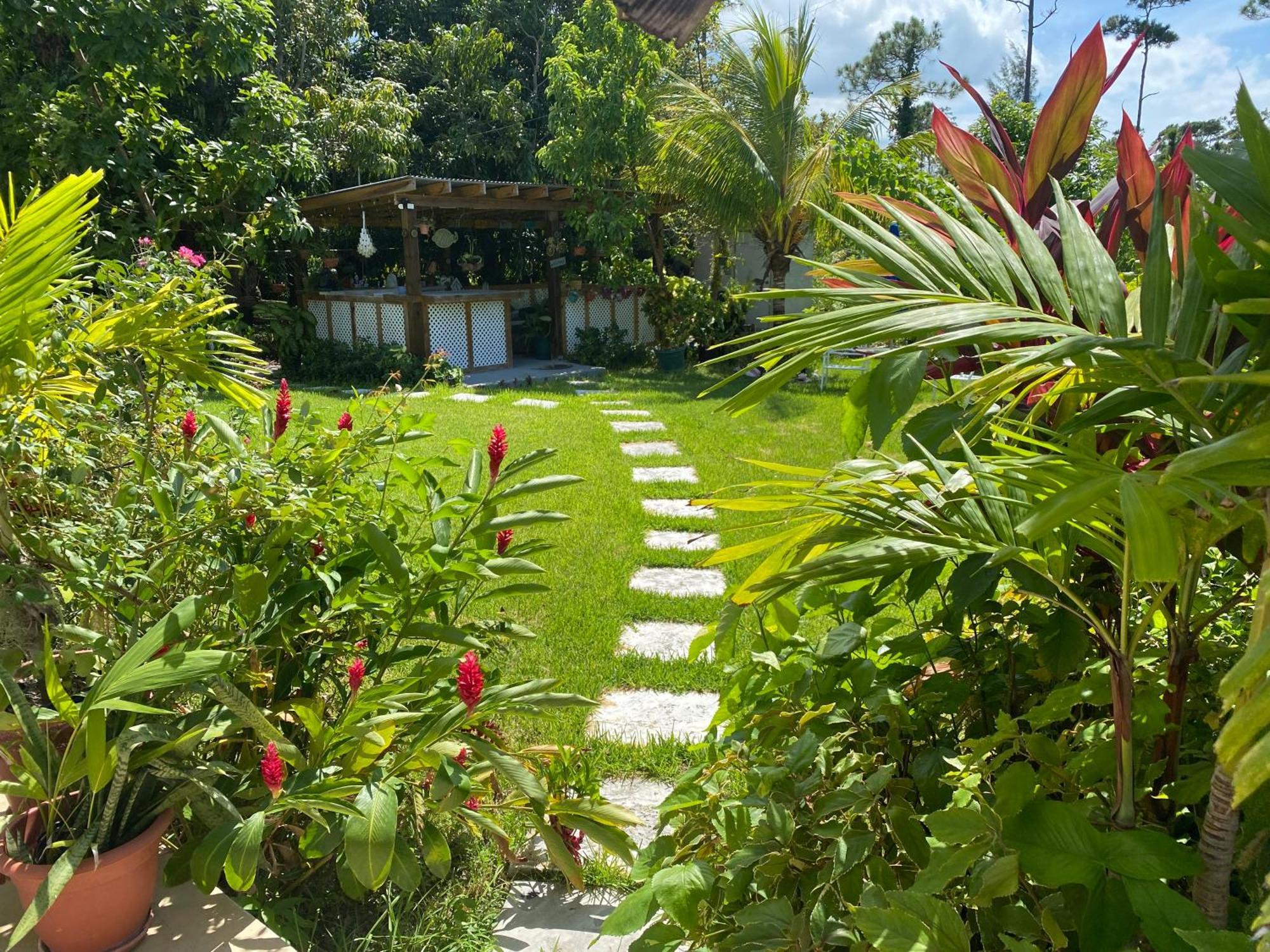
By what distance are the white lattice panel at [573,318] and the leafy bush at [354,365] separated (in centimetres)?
270

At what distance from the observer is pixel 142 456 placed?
1.88m

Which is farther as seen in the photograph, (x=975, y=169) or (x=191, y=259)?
(x=191, y=259)

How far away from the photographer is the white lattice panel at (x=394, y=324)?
12766 mm

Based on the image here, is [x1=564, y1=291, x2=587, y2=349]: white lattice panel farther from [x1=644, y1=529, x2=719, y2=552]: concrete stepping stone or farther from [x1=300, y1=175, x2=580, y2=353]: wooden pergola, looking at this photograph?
[x1=644, y1=529, x2=719, y2=552]: concrete stepping stone

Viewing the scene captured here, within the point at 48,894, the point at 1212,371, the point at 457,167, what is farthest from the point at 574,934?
the point at 457,167

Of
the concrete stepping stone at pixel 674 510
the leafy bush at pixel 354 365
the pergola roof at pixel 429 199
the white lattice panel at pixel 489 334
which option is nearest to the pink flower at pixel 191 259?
the concrete stepping stone at pixel 674 510

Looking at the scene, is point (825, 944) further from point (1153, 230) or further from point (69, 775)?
point (69, 775)

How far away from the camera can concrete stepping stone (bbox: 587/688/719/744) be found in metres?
2.83

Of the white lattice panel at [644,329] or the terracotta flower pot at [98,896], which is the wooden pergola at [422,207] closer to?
the white lattice panel at [644,329]

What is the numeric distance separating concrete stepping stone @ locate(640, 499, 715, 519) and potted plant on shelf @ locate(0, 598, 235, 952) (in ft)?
12.4

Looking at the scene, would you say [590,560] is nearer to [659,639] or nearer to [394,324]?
[659,639]

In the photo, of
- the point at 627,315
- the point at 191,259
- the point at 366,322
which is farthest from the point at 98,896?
the point at 627,315

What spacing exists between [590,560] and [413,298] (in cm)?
877

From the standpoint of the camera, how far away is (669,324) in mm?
13898
